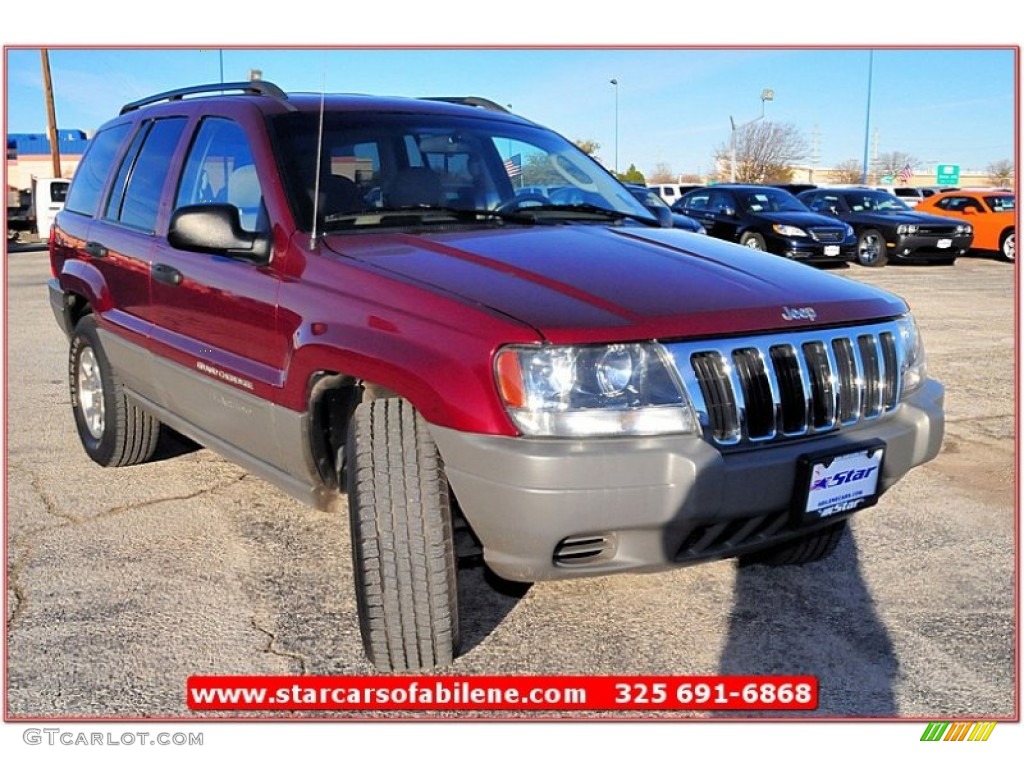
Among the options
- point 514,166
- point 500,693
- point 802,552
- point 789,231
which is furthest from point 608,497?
point 789,231

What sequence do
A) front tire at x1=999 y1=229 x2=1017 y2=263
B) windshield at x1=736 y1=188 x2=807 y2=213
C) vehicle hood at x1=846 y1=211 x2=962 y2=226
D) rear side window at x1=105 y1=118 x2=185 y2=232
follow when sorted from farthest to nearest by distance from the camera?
front tire at x1=999 y1=229 x2=1017 y2=263 < vehicle hood at x1=846 y1=211 x2=962 y2=226 < windshield at x1=736 y1=188 x2=807 y2=213 < rear side window at x1=105 y1=118 x2=185 y2=232

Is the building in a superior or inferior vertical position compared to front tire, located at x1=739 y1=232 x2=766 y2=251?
superior

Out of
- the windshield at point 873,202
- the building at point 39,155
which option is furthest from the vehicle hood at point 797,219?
the building at point 39,155

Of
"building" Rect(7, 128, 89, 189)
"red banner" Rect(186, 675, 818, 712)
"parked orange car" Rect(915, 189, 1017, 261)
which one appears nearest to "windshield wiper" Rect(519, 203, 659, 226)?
"red banner" Rect(186, 675, 818, 712)

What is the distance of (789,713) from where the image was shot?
2814 mm

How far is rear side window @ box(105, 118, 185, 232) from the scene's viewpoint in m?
4.24

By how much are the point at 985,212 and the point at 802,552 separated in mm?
17228

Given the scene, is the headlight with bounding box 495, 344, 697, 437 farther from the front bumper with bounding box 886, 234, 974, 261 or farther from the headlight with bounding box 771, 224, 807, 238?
the front bumper with bounding box 886, 234, 974, 261

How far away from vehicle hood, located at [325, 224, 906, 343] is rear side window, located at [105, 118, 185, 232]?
4.65ft

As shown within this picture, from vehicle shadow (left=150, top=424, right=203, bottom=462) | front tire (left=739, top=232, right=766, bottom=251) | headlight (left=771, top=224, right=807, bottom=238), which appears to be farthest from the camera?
front tire (left=739, top=232, right=766, bottom=251)

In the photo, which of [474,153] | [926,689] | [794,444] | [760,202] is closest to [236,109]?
[474,153]

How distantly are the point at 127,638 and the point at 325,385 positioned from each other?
3.47 ft

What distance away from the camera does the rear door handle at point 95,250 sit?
15.3ft

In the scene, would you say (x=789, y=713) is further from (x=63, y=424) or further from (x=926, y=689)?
(x=63, y=424)
